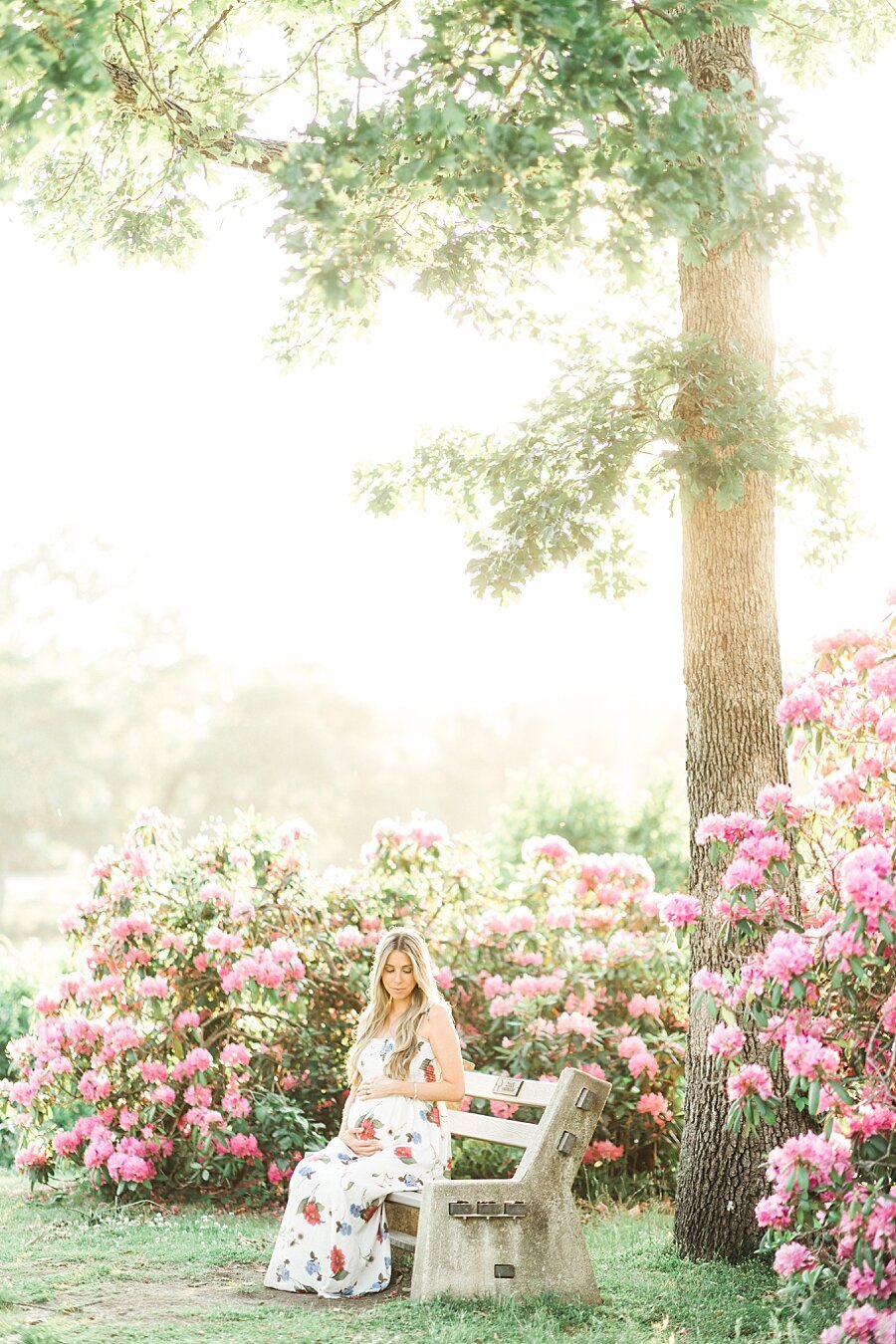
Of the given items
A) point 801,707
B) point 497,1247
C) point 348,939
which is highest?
point 801,707

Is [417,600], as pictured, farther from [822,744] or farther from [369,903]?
[822,744]

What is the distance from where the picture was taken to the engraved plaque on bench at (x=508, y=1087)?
533 centimetres

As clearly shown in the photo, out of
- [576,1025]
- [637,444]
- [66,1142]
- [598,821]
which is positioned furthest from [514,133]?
[598,821]

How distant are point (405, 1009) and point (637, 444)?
2.42m

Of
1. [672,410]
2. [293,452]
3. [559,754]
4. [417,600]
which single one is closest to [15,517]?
[293,452]

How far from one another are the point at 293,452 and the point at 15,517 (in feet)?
23.9

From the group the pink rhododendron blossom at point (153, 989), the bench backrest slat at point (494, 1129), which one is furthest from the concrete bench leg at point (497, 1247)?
the pink rhododendron blossom at point (153, 989)

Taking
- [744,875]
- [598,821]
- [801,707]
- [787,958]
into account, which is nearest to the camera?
[787,958]

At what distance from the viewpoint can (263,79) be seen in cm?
666

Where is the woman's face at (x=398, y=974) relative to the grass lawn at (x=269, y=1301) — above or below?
above

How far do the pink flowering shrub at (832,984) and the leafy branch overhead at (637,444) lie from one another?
89 centimetres

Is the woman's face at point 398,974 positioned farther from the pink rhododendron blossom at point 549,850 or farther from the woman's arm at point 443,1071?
the pink rhododendron blossom at point 549,850

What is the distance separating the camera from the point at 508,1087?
17.7 feet

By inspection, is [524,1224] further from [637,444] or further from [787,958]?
[637,444]
